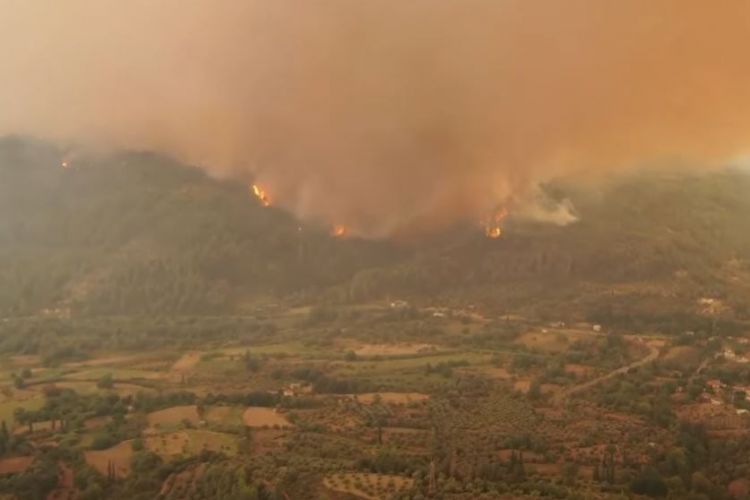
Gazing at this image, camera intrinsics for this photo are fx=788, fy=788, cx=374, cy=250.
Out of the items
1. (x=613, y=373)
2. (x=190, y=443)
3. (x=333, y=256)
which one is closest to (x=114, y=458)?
(x=190, y=443)

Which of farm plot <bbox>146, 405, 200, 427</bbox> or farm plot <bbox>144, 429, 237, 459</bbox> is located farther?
farm plot <bbox>146, 405, 200, 427</bbox>

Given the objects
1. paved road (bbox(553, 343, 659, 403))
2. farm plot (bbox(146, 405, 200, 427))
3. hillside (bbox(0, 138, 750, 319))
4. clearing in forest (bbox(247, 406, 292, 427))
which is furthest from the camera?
hillside (bbox(0, 138, 750, 319))

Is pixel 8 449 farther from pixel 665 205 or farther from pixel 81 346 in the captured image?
pixel 665 205

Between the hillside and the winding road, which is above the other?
the hillside

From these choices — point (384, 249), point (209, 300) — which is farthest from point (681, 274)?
point (209, 300)

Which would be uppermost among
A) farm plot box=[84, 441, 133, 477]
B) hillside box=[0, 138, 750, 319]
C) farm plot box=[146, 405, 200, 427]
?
hillside box=[0, 138, 750, 319]

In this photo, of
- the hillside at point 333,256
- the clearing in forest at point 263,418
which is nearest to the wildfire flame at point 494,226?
the hillside at point 333,256

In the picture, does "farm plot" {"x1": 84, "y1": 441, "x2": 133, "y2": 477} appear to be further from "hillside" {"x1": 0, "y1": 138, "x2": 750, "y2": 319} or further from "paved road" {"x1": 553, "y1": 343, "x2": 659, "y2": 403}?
"hillside" {"x1": 0, "y1": 138, "x2": 750, "y2": 319}

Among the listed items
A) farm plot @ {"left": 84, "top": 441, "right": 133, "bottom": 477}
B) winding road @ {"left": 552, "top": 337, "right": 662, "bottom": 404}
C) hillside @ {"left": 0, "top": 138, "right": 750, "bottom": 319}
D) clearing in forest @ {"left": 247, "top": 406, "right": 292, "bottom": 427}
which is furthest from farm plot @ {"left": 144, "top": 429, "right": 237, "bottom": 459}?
hillside @ {"left": 0, "top": 138, "right": 750, "bottom": 319}

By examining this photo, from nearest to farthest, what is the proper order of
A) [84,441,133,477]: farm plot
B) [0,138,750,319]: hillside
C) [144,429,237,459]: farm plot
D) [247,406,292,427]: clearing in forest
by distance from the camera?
[84,441,133,477]: farm plot < [144,429,237,459]: farm plot < [247,406,292,427]: clearing in forest < [0,138,750,319]: hillside
